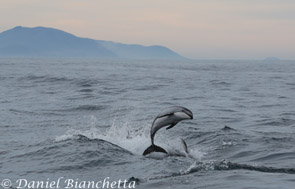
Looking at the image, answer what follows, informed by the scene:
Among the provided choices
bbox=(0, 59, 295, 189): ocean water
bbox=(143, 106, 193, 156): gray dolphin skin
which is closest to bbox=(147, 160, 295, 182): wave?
bbox=(0, 59, 295, 189): ocean water

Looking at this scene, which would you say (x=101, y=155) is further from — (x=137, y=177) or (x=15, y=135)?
(x=15, y=135)

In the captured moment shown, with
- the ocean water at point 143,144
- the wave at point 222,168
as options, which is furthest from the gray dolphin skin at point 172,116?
the wave at point 222,168

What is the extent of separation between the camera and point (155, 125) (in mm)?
10898

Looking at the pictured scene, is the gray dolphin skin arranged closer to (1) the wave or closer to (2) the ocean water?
(2) the ocean water

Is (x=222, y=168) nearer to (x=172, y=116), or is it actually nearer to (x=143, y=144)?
(x=172, y=116)

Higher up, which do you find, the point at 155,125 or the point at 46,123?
the point at 155,125

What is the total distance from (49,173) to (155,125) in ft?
9.57

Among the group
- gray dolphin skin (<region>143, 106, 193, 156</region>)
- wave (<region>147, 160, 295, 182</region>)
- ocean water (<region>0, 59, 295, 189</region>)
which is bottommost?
ocean water (<region>0, 59, 295, 189</region>)

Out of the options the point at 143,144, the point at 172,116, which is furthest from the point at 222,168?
the point at 143,144

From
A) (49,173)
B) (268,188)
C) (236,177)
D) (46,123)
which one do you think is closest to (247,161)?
(236,177)

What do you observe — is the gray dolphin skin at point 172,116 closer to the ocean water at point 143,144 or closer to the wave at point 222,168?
the ocean water at point 143,144

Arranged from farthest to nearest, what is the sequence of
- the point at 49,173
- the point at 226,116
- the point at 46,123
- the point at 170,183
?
the point at 226,116, the point at 46,123, the point at 49,173, the point at 170,183

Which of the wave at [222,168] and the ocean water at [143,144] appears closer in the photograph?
the ocean water at [143,144]

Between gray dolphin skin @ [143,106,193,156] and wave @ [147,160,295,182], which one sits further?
gray dolphin skin @ [143,106,193,156]
